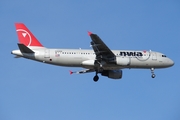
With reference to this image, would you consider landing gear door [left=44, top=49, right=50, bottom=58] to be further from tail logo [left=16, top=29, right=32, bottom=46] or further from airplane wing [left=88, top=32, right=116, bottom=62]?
airplane wing [left=88, top=32, right=116, bottom=62]

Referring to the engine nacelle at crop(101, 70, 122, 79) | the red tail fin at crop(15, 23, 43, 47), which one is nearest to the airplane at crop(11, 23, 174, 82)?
the red tail fin at crop(15, 23, 43, 47)

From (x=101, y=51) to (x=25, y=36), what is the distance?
11118 mm

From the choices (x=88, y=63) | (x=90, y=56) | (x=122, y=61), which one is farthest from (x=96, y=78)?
(x=122, y=61)

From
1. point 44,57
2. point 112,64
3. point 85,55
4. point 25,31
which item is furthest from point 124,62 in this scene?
point 25,31

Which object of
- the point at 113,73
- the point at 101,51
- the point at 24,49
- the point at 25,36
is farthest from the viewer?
the point at 113,73

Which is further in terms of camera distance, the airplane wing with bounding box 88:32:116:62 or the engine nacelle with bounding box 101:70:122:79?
the engine nacelle with bounding box 101:70:122:79

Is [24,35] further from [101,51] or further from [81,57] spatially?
[101,51]

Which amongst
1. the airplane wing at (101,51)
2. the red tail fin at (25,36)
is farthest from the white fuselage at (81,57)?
the red tail fin at (25,36)

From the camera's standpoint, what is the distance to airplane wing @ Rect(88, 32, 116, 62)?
171ft

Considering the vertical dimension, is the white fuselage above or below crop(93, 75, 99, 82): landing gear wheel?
above

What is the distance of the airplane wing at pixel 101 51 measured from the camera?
171 ft

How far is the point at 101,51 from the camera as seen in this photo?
53.5 m

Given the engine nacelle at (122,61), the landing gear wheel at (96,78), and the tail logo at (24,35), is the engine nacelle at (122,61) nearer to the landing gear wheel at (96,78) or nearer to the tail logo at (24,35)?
the landing gear wheel at (96,78)

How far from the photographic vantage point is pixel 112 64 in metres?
54.3
